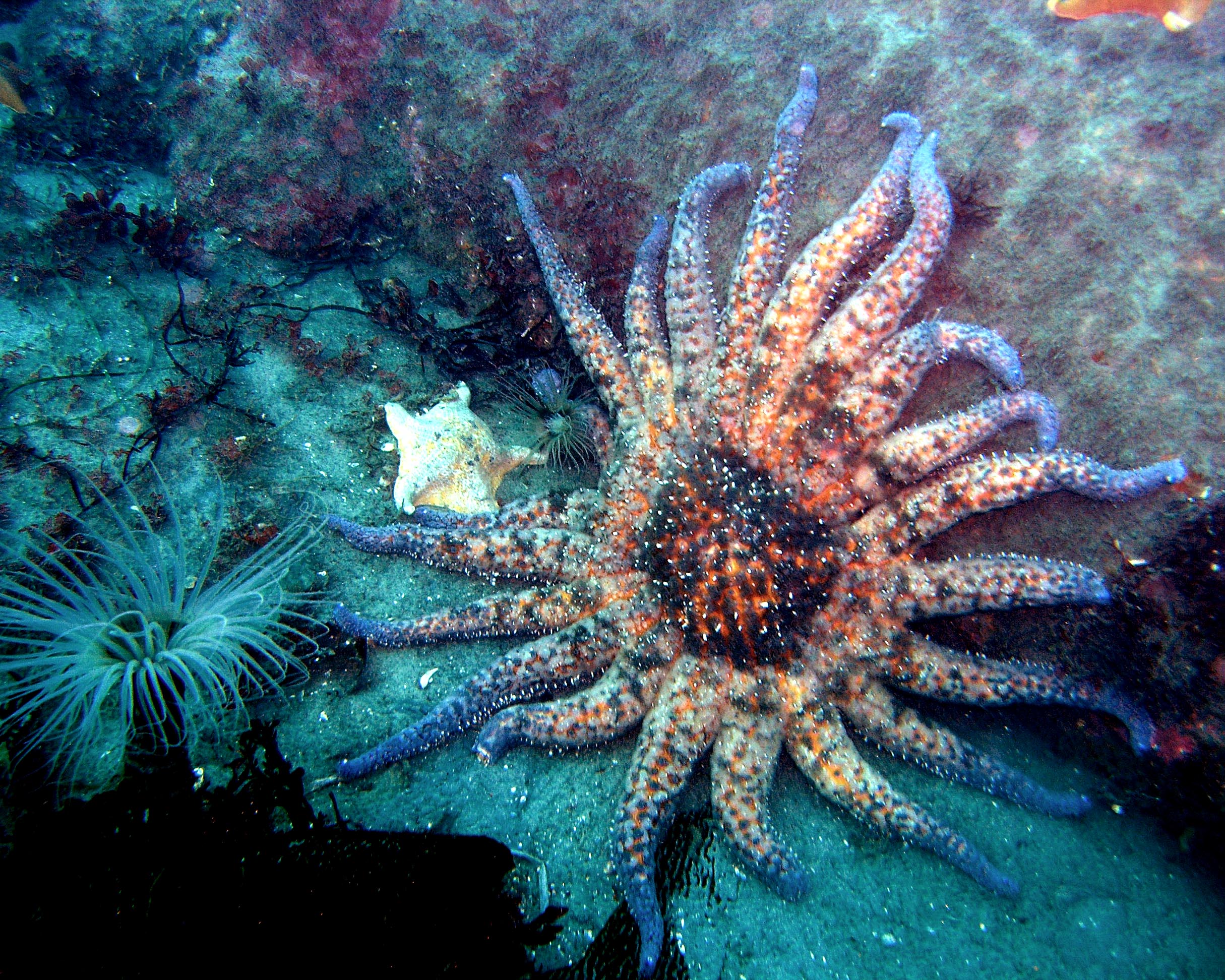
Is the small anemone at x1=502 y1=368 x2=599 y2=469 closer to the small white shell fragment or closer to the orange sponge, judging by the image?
the small white shell fragment

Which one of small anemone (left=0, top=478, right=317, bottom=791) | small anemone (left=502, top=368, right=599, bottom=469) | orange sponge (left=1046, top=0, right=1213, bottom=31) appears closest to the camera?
small anemone (left=0, top=478, right=317, bottom=791)

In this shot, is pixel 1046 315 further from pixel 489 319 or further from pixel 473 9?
pixel 473 9

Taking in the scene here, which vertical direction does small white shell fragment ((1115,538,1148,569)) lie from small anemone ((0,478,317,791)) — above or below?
below

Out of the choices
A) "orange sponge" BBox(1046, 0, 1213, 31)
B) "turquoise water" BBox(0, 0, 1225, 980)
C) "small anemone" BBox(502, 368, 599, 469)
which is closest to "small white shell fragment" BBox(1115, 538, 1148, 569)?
"turquoise water" BBox(0, 0, 1225, 980)

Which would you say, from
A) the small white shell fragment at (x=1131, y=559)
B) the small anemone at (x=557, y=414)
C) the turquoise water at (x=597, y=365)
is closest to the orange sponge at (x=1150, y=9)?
the turquoise water at (x=597, y=365)

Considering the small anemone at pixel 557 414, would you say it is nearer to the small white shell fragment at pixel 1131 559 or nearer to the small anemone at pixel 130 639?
the small anemone at pixel 130 639

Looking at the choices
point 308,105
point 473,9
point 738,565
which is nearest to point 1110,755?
point 738,565
